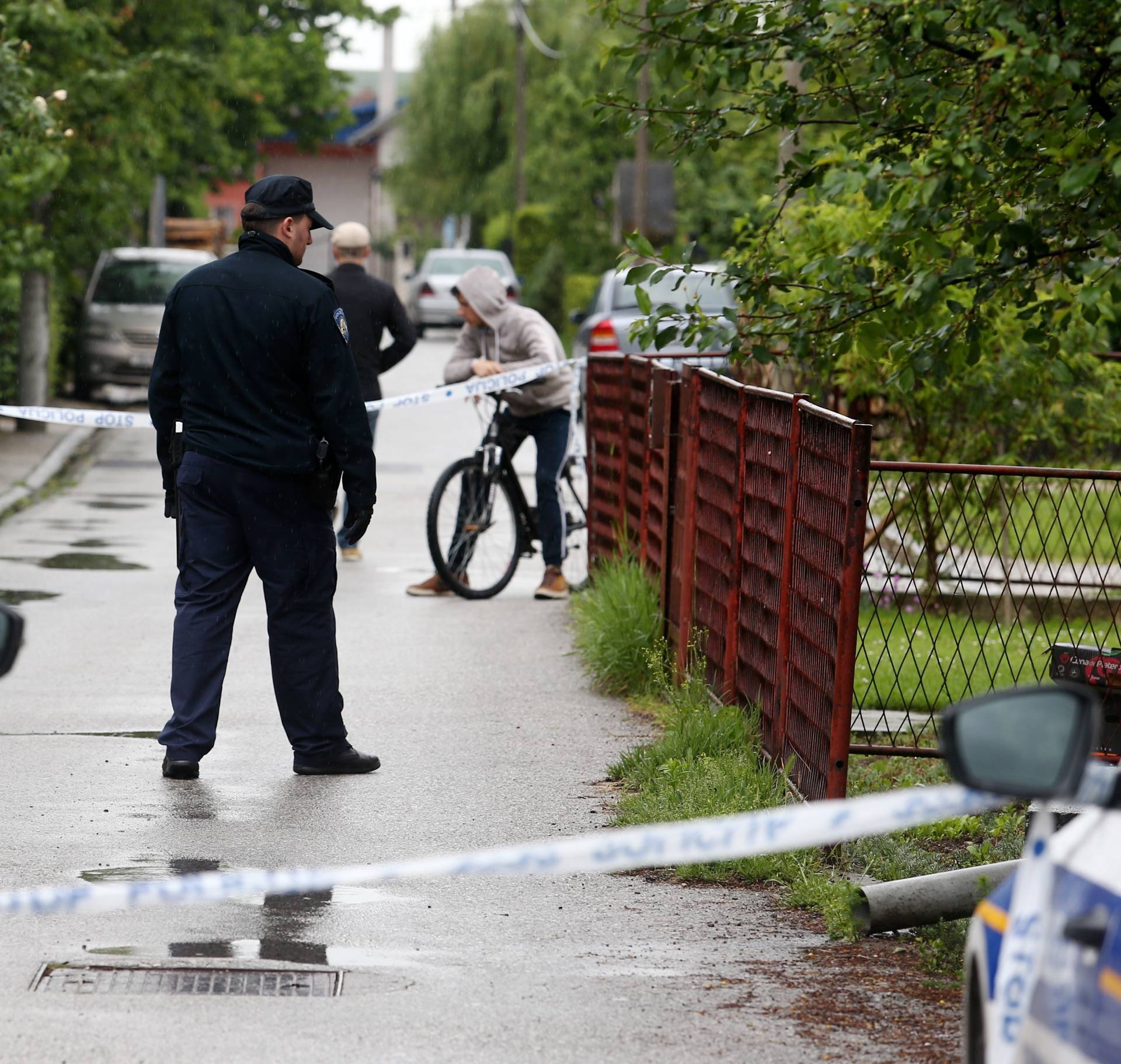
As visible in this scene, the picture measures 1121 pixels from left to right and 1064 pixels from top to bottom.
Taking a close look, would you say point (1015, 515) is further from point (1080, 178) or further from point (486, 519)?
point (1080, 178)

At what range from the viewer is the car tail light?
20.6 metres

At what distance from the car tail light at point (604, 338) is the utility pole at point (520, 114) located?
30.3 m

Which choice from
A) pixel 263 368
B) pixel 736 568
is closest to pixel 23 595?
pixel 263 368

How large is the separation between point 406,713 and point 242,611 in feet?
8.94

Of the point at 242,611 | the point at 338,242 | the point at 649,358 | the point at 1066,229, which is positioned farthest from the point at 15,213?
the point at 1066,229

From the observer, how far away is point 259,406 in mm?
6582

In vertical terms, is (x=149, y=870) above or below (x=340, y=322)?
below

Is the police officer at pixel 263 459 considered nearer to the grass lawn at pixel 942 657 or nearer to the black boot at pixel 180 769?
the black boot at pixel 180 769

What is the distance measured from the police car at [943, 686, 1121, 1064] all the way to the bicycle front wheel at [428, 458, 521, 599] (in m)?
7.82

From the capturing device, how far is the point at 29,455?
58.5 ft

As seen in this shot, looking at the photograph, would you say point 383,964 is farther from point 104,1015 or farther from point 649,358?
point 649,358

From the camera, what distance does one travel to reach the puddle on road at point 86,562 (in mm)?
12039

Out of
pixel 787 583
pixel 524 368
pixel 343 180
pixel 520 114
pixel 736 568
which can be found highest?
pixel 520 114

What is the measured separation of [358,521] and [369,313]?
487 cm
